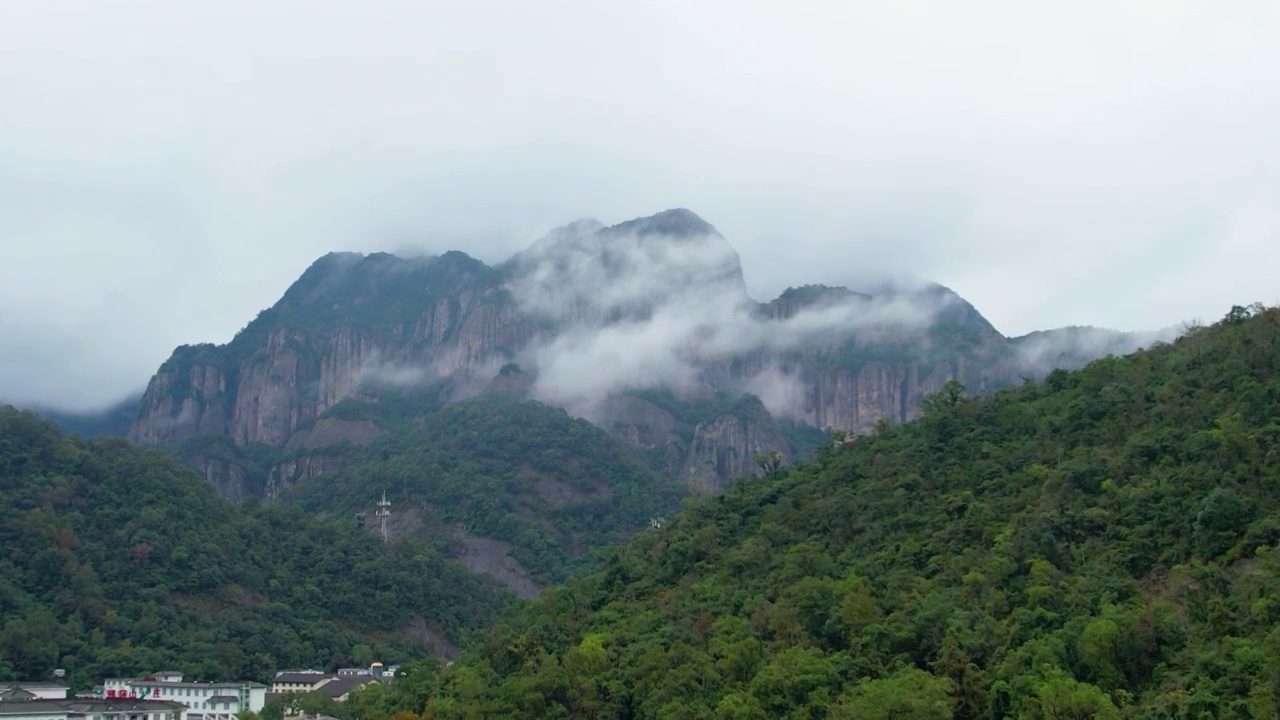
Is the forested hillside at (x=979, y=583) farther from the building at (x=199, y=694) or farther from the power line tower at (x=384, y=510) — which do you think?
the power line tower at (x=384, y=510)

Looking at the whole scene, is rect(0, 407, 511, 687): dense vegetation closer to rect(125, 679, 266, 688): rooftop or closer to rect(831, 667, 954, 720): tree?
rect(125, 679, 266, 688): rooftop

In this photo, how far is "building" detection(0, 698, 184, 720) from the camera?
66625mm

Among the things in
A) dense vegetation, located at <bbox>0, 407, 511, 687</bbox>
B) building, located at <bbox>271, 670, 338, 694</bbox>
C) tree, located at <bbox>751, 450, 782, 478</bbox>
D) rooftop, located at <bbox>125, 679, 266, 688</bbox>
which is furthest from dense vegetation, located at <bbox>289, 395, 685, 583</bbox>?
tree, located at <bbox>751, 450, 782, 478</bbox>

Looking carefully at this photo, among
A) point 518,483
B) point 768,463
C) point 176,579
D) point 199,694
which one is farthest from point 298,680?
point 518,483

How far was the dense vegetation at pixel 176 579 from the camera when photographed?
303 feet

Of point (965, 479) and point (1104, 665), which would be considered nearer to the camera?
point (1104, 665)

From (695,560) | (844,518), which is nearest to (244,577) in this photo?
(695,560)

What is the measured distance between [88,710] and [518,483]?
303 ft

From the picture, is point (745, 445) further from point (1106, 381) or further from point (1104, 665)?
point (1104, 665)

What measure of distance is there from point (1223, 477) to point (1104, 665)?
10380 millimetres

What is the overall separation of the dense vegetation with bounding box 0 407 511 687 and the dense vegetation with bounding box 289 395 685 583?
2249cm

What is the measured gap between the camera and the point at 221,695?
84.8m

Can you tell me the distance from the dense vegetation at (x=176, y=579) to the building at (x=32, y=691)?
4516 mm

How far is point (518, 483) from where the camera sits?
161m
